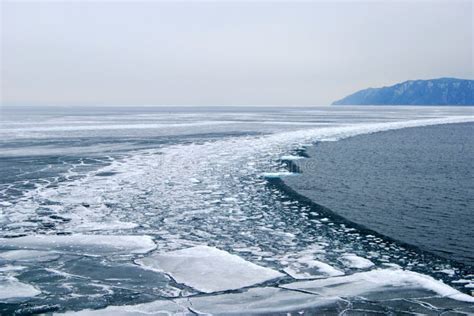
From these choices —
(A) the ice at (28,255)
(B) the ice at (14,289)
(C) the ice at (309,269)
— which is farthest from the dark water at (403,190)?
(B) the ice at (14,289)

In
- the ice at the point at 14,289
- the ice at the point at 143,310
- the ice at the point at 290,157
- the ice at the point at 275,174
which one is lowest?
the ice at the point at 143,310

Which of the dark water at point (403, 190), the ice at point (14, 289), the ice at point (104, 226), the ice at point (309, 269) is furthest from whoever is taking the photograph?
the ice at point (104, 226)

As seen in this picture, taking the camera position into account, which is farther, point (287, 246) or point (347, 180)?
point (347, 180)

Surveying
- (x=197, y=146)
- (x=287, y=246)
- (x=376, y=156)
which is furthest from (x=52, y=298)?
(x=197, y=146)

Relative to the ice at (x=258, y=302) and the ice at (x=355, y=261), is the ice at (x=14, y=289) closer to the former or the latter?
the ice at (x=258, y=302)

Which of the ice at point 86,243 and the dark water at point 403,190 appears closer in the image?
the ice at point 86,243

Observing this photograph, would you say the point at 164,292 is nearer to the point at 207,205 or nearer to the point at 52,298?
the point at 52,298
